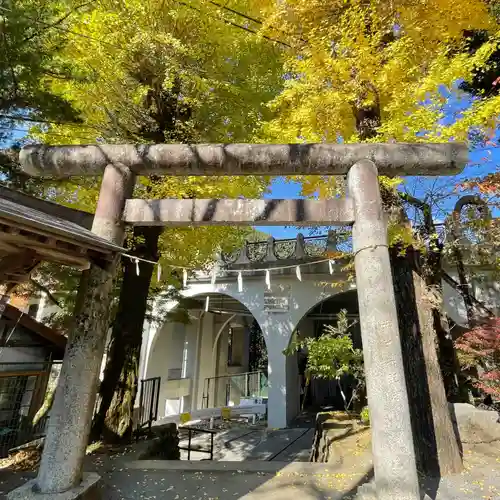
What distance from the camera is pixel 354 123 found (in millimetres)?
7348

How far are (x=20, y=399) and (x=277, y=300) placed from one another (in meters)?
8.37

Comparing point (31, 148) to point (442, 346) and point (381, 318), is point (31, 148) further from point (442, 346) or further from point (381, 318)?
point (442, 346)

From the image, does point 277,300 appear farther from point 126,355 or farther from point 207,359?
point 207,359

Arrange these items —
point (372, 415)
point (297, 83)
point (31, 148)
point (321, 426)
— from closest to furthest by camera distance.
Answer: point (372, 415), point (31, 148), point (297, 83), point (321, 426)

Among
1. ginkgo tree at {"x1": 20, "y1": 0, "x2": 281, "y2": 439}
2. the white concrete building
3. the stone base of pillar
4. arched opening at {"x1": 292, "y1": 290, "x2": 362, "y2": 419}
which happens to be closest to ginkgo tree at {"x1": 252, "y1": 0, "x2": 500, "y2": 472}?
ginkgo tree at {"x1": 20, "y1": 0, "x2": 281, "y2": 439}

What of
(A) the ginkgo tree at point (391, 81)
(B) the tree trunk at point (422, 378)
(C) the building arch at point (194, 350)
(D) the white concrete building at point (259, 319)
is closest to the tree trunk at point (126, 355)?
(D) the white concrete building at point (259, 319)

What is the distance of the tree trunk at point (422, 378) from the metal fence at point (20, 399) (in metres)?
7.93

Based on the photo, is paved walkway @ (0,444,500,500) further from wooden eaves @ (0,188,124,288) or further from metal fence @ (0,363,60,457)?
wooden eaves @ (0,188,124,288)

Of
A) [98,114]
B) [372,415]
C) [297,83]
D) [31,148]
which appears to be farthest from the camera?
[98,114]

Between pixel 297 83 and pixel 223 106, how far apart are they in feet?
6.09

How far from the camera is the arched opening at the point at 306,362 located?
16.0m

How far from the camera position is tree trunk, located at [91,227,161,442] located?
6500 millimetres

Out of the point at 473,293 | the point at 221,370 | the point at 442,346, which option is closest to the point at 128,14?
the point at 442,346

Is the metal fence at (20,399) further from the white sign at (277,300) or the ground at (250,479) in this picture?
the white sign at (277,300)
